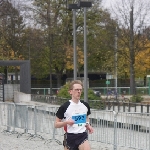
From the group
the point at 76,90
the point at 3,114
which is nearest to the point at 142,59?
the point at 3,114

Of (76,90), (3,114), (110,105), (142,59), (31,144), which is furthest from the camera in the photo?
(142,59)

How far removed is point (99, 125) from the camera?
11195 millimetres

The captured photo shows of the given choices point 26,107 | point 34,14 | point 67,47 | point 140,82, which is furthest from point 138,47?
point 140,82

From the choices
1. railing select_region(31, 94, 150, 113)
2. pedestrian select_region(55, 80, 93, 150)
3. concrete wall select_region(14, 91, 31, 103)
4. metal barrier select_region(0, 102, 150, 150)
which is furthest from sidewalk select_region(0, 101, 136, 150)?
concrete wall select_region(14, 91, 31, 103)

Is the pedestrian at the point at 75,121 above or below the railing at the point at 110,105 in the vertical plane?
above

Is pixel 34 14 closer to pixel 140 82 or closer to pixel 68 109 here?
pixel 140 82

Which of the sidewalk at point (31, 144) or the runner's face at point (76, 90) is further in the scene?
the sidewalk at point (31, 144)

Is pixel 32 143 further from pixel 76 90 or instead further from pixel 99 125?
pixel 76 90

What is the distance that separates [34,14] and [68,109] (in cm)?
3460

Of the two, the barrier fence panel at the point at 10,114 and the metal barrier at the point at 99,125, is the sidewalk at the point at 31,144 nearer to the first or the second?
the metal barrier at the point at 99,125

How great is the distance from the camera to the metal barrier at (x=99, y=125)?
33.1 feet

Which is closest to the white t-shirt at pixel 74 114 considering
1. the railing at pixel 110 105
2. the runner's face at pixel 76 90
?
the runner's face at pixel 76 90

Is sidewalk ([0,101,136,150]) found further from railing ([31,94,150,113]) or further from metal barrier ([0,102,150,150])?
railing ([31,94,150,113])

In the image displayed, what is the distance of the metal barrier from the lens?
33.1 feet
